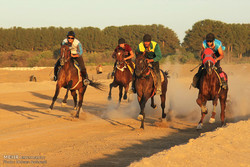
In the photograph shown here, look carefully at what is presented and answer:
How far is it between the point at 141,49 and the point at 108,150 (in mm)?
4841

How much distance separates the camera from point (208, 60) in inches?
476

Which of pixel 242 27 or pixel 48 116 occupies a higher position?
pixel 242 27

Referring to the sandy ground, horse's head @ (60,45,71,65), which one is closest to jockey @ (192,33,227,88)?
the sandy ground

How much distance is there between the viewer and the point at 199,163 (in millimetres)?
7137

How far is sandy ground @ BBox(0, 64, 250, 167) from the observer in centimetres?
809

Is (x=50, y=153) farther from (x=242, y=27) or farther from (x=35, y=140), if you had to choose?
(x=242, y=27)

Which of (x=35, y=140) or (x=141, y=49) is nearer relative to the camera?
(x=35, y=140)

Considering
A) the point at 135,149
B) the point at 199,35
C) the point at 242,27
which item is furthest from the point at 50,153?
the point at 242,27

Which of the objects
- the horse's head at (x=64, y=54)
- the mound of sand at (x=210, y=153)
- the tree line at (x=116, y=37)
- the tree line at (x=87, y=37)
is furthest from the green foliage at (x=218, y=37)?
the mound of sand at (x=210, y=153)

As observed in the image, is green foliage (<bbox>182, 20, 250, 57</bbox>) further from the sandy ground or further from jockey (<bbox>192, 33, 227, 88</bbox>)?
jockey (<bbox>192, 33, 227, 88</bbox>)

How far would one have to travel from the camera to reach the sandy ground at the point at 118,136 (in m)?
8.09

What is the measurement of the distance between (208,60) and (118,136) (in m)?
3.36

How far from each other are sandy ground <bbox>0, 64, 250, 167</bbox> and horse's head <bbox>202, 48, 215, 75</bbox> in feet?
5.50

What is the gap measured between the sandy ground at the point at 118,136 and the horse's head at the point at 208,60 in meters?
1.68
